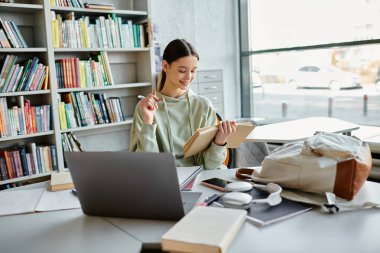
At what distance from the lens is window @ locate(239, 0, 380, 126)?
3.59 meters

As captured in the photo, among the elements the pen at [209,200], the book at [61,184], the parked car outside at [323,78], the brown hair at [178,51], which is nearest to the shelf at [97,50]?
the brown hair at [178,51]

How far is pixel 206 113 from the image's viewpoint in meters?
1.90

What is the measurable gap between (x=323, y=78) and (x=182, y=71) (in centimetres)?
266

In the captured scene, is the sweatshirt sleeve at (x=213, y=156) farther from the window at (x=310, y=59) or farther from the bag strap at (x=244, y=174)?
the window at (x=310, y=59)

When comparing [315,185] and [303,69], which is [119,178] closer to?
[315,185]

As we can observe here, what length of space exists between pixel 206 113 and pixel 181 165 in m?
0.32

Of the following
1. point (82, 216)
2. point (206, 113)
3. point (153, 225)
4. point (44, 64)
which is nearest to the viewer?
point (153, 225)

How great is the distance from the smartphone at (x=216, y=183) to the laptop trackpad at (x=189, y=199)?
0.08 meters

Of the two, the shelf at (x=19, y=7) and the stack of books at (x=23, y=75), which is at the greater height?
the shelf at (x=19, y=7)

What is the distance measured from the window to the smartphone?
2.67 m

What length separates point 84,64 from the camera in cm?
321

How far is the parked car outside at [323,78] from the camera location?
3.80 meters

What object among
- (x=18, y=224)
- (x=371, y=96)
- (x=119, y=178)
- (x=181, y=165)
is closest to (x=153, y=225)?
(x=119, y=178)

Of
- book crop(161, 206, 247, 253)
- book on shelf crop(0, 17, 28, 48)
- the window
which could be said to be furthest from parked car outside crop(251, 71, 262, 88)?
book crop(161, 206, 247, 253)
